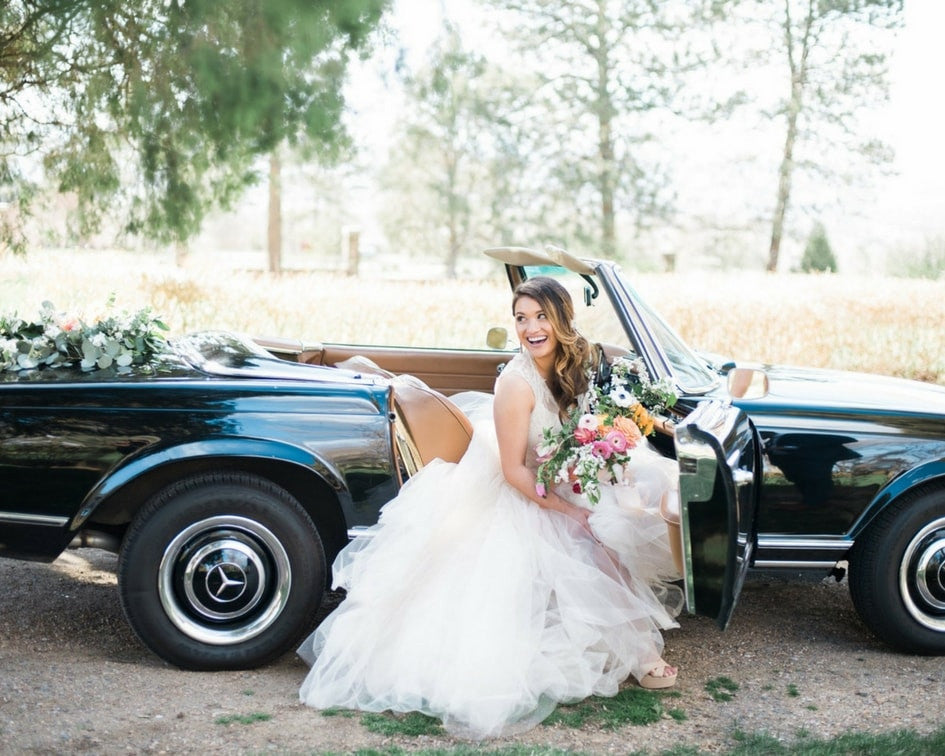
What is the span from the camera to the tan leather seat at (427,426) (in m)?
4.03

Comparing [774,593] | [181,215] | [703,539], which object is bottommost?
[774,593]

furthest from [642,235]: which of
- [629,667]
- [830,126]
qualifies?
[629,667]

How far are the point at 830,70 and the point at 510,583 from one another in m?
15.7

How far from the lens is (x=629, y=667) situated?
365 centimetres

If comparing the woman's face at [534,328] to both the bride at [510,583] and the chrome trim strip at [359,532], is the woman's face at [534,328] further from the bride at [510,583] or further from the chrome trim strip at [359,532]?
the chrome trim strip at [359,532]

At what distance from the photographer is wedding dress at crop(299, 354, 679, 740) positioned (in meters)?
3.45

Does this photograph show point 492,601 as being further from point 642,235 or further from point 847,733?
point 642,235

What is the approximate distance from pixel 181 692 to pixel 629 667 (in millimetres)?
1636

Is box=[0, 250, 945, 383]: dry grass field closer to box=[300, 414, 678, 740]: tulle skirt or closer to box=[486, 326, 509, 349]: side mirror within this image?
box=[486, 326, 509, 349]: side mirror

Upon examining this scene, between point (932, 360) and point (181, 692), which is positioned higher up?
point (932, 360)

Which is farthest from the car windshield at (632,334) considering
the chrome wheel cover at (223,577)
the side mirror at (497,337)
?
the chrome wheel cover at (223,577)

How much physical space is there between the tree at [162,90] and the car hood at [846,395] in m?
4.47

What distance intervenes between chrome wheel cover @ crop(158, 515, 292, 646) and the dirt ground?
0.71ft

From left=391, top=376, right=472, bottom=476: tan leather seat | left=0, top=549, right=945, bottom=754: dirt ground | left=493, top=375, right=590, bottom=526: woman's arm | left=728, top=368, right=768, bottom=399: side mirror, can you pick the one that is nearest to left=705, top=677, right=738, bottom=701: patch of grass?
left=0, top=549, right=945, bottom=754: dirt ground
